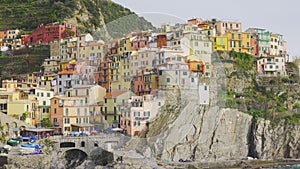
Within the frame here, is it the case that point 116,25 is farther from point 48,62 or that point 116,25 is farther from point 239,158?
point 239,158

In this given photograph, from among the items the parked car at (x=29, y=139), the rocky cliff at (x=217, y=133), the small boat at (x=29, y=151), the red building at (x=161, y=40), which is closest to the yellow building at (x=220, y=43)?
the rocky cliff at (x=217, y=133)

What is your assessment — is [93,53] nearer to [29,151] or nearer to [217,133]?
[217,133]

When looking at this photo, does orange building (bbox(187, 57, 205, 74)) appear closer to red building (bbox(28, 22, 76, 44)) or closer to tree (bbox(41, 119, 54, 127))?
tree (bbox(41, 119, 54, 127))

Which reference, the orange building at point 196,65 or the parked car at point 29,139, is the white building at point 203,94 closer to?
the orange building at point 196,65

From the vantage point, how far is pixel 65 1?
73.2 m

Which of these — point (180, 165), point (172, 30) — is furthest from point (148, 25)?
point (180, 165)

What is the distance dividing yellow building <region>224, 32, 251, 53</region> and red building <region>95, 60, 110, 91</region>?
42.0 ft

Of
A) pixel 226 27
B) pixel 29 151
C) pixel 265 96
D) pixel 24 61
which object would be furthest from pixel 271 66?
pixel 29 151

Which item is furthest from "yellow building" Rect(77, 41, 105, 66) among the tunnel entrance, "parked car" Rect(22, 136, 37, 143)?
"parked car" Rect(22, 136, 37, 143)

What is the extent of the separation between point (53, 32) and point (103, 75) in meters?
15.9

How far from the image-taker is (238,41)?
55188 millimetres

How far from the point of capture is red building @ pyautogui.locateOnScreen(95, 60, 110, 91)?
4652 centimetres

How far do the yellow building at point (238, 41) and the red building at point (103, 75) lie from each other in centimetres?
1279

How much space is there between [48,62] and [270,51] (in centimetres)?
2264
